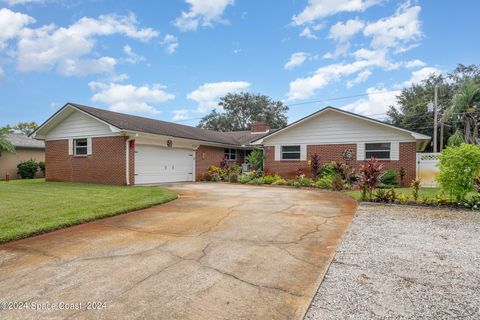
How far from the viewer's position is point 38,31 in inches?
540

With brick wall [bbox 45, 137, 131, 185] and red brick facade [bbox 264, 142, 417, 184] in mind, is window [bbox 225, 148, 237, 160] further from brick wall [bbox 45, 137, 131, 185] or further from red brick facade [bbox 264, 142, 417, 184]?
brick wall [bbox 45, 137, 131, 185]

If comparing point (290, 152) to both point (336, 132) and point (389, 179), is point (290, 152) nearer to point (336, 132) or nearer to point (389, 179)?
point (336, 132)

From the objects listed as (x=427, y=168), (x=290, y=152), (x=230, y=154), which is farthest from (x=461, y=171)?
(x=230, y=154)

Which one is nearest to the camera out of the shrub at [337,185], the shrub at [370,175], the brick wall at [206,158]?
the shrub at [370,175]

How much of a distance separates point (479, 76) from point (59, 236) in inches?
1444

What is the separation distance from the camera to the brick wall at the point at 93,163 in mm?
13602

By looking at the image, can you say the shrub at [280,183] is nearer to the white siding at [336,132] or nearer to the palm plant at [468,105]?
the white siding at [336,132]

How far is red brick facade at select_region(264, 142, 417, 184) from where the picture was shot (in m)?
13.9

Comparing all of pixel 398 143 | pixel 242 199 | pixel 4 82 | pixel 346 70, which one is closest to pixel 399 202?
pixel 242 199

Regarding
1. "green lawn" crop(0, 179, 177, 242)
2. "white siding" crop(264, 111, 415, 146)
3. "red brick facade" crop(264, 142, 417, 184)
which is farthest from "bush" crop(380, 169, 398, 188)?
"green lawn" crop(0, 179, 177, 242)

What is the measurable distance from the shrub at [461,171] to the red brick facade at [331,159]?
6.61m

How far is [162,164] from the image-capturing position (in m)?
15.3

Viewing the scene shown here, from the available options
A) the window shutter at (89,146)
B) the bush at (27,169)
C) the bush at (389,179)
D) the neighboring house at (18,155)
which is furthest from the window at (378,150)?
the bush at (27,169)

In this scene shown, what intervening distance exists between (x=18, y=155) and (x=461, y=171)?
2567cm
